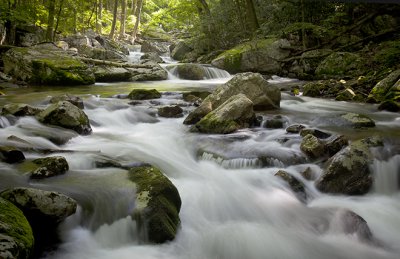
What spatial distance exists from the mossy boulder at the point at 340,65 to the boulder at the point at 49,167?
36.4 feet

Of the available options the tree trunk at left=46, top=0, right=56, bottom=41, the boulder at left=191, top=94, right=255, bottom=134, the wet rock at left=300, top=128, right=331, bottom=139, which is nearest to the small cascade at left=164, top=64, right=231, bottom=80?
the tree trunk at left=46, top=0, right=56, bottom=41

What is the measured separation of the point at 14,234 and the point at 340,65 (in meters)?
13.1

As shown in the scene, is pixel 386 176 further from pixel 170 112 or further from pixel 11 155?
pixel 11 155

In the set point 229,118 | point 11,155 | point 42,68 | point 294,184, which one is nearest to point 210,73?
point 42,68

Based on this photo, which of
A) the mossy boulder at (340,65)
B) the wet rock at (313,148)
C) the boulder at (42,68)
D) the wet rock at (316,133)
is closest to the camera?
the wet rock at (313,148)

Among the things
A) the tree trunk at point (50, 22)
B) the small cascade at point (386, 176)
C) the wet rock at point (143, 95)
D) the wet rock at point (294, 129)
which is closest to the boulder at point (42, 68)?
the tree trunk at point (50, 22)

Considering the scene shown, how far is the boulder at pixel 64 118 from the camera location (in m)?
6.74

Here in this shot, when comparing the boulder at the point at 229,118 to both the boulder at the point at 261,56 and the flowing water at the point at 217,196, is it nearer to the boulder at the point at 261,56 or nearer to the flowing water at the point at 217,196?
the flowing water at the point at 217,196

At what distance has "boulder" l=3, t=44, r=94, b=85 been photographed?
522 inches

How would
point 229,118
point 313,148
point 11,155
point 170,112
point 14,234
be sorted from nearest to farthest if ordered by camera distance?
point 14,234 → point 11,155 → point 313,148 → point 229,118 → point 170,112

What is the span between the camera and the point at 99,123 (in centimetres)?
822

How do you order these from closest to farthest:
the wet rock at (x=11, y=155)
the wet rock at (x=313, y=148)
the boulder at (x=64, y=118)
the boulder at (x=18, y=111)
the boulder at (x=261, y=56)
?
1. the wet rock at (x=11, y=155)
2. the wet rock at (x=313, y=148)
3. the boulder at (x=64, y=118)
4. the boulder at (x=18, y=111)
5. the boulder at (x=261, y=56)

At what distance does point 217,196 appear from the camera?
4.90 metres

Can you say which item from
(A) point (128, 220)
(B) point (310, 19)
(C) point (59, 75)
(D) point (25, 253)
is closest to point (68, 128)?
(A) point (128, 220)
